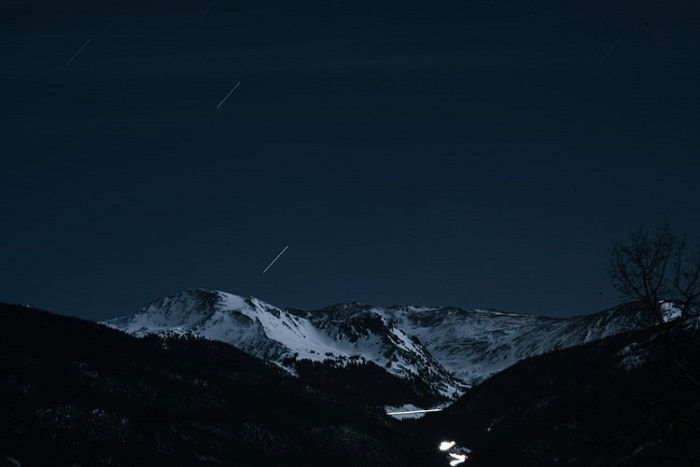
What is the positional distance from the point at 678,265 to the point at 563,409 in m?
6.84

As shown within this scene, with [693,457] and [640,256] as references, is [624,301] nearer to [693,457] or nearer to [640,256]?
[640,256]

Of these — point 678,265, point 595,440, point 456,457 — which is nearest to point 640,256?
point 678,265

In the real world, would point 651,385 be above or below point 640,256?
below

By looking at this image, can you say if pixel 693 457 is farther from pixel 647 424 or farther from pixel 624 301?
pixel 624 301

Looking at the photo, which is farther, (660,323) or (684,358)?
(684,358)

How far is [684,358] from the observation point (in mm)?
40531

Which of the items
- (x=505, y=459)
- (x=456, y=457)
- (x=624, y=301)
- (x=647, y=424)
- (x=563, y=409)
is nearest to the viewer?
(x=647, y=424)

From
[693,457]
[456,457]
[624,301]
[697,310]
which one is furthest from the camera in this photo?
[456,457]

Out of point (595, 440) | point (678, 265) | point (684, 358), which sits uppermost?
point (678, 265)

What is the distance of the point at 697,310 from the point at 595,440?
1268cm

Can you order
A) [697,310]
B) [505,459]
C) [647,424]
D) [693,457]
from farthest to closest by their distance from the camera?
[505,459], [697,310], [647,424], [693,457]

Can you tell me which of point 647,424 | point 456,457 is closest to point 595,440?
point 647,424

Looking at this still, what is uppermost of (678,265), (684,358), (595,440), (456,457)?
(678,265)

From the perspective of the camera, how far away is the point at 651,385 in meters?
35.3
